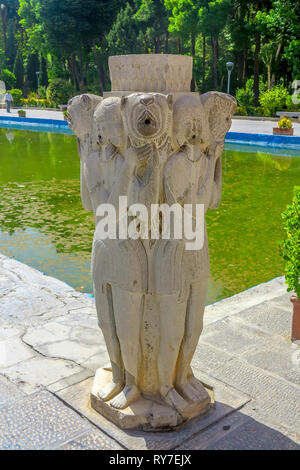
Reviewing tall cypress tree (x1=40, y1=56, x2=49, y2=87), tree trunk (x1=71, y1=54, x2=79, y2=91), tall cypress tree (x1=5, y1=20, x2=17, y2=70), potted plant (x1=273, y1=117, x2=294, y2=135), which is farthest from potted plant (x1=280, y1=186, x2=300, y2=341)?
tall cypress tree (x1=5, y1=20, x2=17, y2=70)

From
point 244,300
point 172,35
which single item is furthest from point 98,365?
point 172,35

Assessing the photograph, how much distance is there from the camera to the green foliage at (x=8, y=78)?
39453mm

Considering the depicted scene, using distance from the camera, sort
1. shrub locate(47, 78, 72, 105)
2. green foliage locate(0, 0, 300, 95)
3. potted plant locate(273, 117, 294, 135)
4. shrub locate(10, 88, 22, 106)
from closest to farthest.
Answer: potted plant locate(273, 117, 294, 135), green foliage locate(0, 0, 300, 95), shrub locate(47, 78, 72, 105), shrub locate(10, 88, 22, 106)

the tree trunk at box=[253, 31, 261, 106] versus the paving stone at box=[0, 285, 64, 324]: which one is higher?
the tree trunk at box=[253, 31, 261, 106]

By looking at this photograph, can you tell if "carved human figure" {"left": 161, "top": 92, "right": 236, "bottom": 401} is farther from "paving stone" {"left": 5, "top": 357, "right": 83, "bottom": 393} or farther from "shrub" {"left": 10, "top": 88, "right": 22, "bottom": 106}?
Answer: "shrub" {"left": 10, "top": 88, "right": 22, "bottom": 106}

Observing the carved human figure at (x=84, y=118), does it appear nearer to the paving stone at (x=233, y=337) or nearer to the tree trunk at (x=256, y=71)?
the paving stone at (x=233, y=337)

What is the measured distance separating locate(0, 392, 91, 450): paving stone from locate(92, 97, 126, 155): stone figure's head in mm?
1569

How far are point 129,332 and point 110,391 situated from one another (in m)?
0.43

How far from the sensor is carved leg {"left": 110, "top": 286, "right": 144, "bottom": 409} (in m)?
2.56

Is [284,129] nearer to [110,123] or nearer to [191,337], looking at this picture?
[191,337]

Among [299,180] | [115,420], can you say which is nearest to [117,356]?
[115,420]

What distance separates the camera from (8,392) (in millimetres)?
2990

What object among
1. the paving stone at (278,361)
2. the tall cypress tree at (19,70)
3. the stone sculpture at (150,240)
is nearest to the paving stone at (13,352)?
the stone sculpture at (150,240)

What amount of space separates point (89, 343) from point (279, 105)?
2128 centimetres
